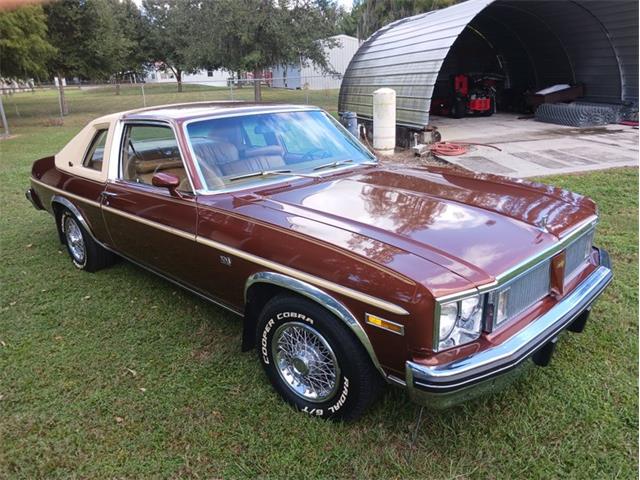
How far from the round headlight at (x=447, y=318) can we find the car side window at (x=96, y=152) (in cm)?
358

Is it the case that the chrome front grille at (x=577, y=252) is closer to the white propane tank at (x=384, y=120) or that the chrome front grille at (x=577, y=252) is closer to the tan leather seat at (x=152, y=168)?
the tan leather seat at (x=152, y=168)

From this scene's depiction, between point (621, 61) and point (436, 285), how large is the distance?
14909 mm

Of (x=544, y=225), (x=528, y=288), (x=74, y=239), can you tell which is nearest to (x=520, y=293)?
(x=528, y=288)

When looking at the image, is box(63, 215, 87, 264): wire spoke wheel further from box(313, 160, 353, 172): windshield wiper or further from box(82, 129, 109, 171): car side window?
box(313, 160, 353, 172): windshield wiper

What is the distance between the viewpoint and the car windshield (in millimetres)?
3477

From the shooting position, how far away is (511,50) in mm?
17750

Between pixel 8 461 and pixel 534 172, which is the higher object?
pixel 534 172

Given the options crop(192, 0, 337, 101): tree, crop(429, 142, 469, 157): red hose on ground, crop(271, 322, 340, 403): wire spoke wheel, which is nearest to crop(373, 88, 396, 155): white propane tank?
crop(429, 142, 469, 157): red hose on ground

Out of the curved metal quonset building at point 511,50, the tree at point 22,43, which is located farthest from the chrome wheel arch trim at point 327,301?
the tree at point 22,43

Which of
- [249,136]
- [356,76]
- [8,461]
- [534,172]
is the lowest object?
[8,461]

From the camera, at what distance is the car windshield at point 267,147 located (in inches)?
137

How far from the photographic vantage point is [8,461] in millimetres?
2672

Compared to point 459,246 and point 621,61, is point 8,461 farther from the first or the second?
point 621,61

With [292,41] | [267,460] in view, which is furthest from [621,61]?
[267,460]
